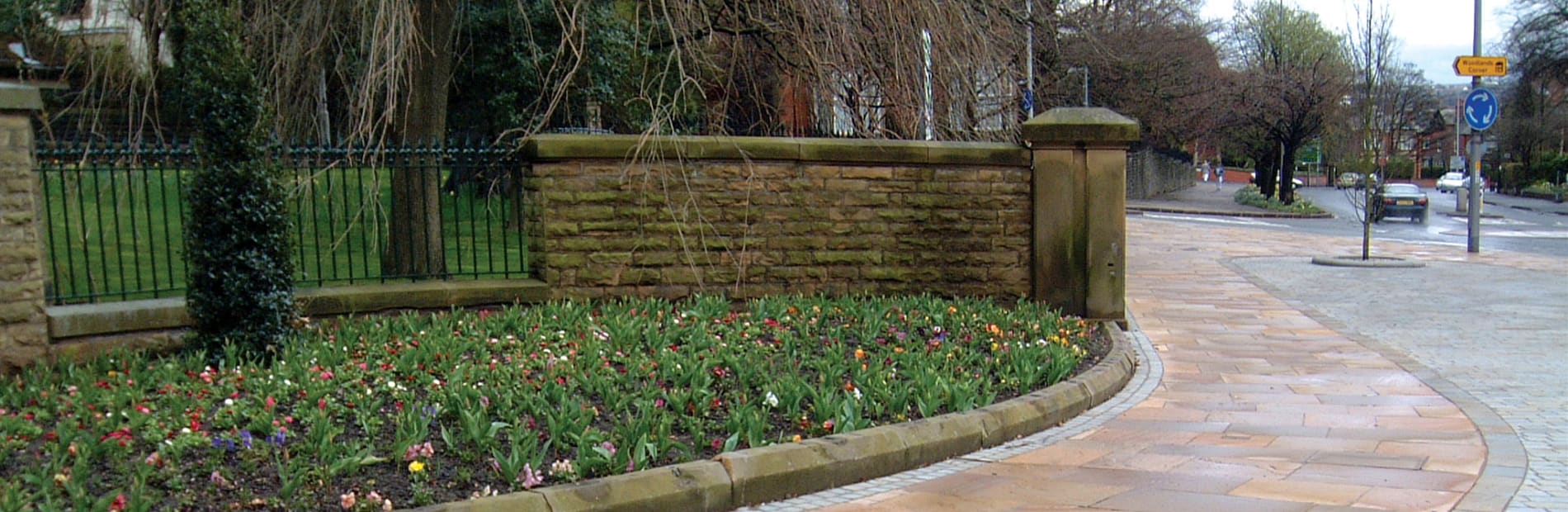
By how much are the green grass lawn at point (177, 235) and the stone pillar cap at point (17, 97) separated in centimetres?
51

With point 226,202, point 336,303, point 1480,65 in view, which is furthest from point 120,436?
point 1480,65

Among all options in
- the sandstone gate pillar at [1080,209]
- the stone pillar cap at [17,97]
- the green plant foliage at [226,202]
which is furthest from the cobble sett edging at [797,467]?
the stone pillar cap at [17,97]

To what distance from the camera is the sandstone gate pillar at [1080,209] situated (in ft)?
33.6

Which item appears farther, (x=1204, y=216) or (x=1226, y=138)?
(x=1226, y=138)

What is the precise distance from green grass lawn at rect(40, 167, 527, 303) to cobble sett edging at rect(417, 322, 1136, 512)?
3790 mm

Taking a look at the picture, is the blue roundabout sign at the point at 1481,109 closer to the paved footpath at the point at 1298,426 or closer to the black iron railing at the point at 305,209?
the paved footpath at the point at 1298,426

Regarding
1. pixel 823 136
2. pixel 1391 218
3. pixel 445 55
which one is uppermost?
pixel 445 55

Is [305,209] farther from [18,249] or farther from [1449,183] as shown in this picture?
[1449,183]

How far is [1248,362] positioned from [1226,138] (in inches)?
1730

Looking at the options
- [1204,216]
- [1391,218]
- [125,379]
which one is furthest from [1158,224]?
[125,379]

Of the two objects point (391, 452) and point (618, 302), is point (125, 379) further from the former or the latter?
point (618, 302)

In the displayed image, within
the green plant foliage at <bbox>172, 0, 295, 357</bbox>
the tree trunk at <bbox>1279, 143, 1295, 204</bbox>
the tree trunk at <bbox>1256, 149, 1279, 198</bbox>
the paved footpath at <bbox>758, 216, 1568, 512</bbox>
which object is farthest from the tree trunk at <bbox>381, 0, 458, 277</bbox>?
the tree trunk at <bbox>1256, 149, 1279, 198</bbox>

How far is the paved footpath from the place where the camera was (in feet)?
17.3

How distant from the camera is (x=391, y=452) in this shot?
518 centimetres
